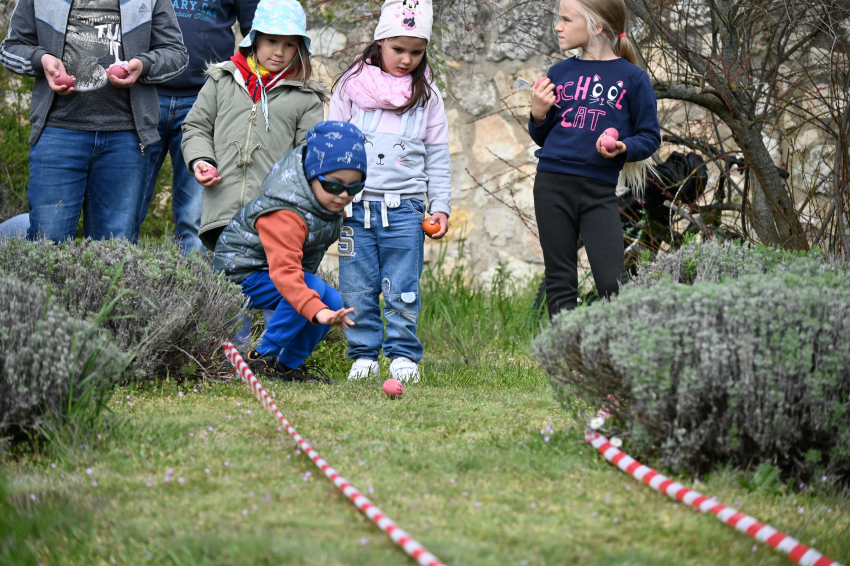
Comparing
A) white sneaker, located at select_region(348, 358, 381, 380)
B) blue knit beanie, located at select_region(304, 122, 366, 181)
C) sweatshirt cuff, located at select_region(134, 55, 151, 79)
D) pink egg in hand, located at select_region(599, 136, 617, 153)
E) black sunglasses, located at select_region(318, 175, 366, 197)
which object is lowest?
white sneaker, located at select_region(348, 358, 381, 380)

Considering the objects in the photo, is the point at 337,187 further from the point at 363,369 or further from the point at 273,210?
the point at 363,369

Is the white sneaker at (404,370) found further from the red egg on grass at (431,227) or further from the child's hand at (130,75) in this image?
the child's hand at (130,75)

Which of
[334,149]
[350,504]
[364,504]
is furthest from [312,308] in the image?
[364,504]

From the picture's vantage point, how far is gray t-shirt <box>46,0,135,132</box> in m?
4.11

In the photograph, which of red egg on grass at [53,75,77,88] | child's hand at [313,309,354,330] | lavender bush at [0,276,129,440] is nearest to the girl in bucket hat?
red egg on grass at [53,75,77,88]

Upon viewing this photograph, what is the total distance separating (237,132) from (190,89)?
806mm

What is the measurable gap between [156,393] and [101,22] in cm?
192

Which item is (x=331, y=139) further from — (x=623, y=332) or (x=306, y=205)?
(x=623, y=332)

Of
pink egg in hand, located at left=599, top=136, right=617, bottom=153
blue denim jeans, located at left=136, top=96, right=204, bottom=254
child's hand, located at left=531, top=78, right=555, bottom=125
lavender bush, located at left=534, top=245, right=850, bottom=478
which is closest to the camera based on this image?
lavender bush, located at left=534, top=245, right=850, bottom=478

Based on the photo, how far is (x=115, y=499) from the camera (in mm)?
2232

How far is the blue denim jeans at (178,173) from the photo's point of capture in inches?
180

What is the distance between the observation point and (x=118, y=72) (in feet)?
13.3

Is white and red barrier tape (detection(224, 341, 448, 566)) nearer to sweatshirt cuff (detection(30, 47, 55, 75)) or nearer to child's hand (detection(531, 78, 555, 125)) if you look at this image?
child's hand (detection(531, 78, 555, 125))

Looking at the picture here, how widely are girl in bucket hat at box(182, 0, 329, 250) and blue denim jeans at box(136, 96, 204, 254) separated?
46 centimetres
